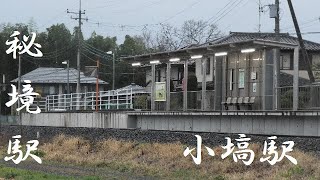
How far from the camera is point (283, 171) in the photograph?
19297 millimetres

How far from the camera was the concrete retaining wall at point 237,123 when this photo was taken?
21433 millimetres

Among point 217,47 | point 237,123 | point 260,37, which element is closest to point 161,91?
point 217,47

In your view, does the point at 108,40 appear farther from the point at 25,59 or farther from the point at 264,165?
the point at 264,165

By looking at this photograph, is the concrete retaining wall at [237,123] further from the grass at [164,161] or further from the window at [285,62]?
the window at [285,62]

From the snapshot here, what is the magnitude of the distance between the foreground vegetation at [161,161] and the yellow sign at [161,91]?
3290 millimetres

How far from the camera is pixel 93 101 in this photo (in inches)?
1644

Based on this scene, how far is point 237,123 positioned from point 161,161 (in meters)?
3.78

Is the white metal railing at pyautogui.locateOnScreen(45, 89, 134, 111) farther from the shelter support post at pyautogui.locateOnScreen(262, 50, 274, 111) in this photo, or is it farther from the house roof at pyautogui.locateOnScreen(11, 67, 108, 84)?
the house roof at pyautogui.locateOnScreen(11, 67, 108, 84)

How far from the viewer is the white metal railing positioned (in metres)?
38.6

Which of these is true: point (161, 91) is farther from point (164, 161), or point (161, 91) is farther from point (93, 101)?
point (93, 101)

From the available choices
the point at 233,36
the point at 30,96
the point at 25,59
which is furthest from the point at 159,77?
the point at 25,59

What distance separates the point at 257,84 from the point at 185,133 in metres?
4.04

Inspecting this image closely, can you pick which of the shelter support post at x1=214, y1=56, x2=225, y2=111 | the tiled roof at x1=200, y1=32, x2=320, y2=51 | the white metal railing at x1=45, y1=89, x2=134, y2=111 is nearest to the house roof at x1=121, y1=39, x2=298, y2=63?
the shelter support post at x1=214, y1=56, x2=225, y2=111

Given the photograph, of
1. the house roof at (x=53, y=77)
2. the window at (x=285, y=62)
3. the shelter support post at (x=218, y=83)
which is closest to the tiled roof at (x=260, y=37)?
the window at (x=285, y=62)
